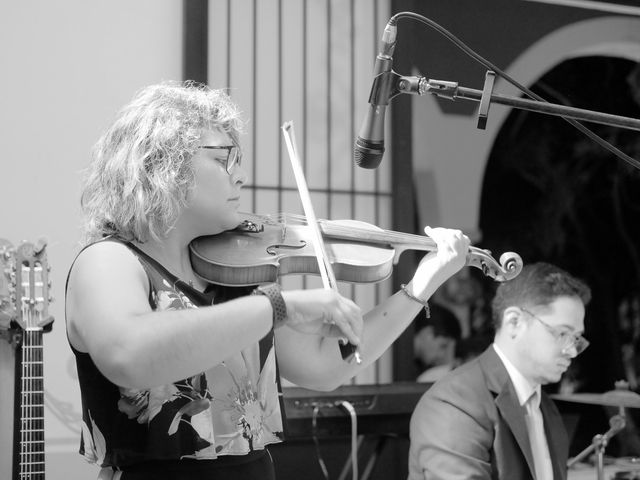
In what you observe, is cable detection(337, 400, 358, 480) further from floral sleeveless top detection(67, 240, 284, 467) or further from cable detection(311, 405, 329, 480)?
floral sleeveless top detection(67, 240, 284, 467)

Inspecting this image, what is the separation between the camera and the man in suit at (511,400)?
245cm

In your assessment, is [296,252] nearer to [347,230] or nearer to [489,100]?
[347,230]

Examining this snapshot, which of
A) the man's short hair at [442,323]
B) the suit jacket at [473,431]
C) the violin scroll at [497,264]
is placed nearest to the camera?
the violin scroll at [497,264]

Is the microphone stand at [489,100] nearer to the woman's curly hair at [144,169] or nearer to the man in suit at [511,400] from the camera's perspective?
the woman's curly hair at [144,169]


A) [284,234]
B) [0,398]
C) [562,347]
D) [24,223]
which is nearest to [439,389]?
[562,347]

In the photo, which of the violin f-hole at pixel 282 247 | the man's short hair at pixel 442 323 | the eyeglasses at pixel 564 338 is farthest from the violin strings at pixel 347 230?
the man's short hair at pixel 442 323

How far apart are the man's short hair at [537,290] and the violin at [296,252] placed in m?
0.93

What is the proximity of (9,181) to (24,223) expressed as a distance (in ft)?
0.47

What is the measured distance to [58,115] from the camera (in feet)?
9.96

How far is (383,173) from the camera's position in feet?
11.8

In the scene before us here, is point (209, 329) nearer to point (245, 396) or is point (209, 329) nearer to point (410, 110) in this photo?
point (245, 396)

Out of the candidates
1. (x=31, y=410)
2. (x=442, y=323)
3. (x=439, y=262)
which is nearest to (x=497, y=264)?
(x=439, y=262)

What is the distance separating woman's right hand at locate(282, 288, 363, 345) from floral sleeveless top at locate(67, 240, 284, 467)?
0.20 metres

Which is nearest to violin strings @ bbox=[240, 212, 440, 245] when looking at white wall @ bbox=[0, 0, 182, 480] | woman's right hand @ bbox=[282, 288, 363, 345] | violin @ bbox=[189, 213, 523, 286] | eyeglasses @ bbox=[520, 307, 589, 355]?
violin @ bbox=[189, 213, 523, 286]
